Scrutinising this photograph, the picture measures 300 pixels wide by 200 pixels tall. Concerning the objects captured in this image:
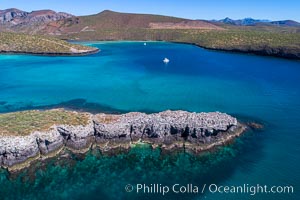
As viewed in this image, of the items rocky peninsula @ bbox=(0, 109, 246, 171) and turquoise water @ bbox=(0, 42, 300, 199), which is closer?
turquoise water @ bbox=(0, 42, 300, 199)

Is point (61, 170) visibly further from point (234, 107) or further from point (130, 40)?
point (130, 40)

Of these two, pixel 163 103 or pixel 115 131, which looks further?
pixel 163 103

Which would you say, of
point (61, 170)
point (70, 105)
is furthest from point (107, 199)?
point (70, 105)

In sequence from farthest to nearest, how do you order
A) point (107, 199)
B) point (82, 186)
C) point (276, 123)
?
1. point (276, 123)
2. point (82, 186)
3. point (107, 199)

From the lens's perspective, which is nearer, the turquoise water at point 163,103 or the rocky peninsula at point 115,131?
the turquoise water at point 163,103
